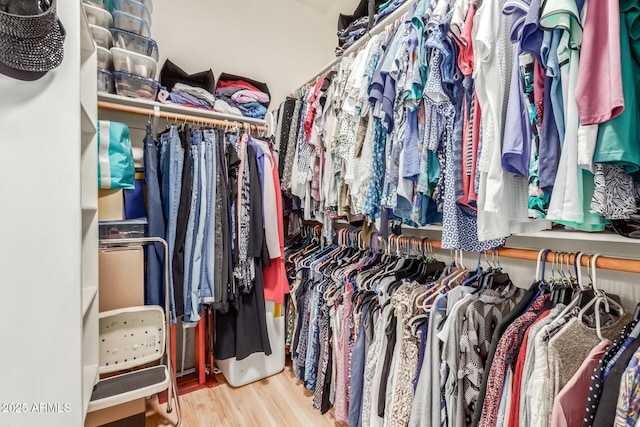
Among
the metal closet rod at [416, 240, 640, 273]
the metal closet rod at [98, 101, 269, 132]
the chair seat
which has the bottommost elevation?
the chair seat

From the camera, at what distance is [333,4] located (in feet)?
8.79

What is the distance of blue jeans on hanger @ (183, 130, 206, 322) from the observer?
158 centimetres

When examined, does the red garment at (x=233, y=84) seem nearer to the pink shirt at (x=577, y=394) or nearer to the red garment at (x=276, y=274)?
the red garment at (x=276, y=274)

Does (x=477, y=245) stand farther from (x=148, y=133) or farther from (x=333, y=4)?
(x=333, y=4)

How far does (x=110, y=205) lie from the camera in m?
1.50

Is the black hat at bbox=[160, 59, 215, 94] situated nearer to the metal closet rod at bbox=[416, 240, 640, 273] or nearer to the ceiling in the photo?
the ceiling

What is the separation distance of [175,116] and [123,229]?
760 millimetres

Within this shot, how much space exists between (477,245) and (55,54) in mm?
1408

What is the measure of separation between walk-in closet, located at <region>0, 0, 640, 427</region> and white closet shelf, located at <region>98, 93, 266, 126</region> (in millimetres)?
17

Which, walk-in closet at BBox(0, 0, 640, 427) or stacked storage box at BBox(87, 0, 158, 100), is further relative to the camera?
stacked storage box at BBox(87, 0, 158, 100)

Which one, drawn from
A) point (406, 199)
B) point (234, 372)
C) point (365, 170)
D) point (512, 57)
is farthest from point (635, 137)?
point (234, 372)

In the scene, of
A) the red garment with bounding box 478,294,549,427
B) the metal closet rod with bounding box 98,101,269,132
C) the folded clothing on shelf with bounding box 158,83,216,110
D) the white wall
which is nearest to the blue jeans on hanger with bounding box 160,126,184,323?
the metal closet rod with bounding box 98,101,269,132

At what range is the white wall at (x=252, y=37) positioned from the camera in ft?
7.10

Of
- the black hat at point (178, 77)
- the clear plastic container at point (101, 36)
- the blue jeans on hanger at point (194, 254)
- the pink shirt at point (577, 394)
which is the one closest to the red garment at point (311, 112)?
the blue jeans on hanger at point (194, 254)
